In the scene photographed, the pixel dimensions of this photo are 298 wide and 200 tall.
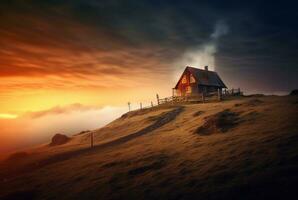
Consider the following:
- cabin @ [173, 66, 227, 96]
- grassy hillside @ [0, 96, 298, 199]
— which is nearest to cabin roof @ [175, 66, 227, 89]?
cabin @ [173, 66, 227, 96]

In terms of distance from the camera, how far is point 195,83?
56625 millimetres

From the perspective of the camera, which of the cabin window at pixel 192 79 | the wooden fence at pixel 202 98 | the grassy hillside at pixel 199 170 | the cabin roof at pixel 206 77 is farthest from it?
the cabin roof at pixel 206 77

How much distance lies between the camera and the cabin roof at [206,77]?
188 ft

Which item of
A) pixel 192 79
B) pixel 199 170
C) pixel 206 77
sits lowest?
pixel 199 170

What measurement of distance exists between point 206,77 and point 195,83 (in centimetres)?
579

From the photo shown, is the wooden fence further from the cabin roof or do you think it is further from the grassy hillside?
the grassy hillside

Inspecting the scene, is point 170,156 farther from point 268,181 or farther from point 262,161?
point 268,181

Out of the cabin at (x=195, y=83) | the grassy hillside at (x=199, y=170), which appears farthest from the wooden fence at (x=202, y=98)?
the grassy hillside at (x=199, y=170)

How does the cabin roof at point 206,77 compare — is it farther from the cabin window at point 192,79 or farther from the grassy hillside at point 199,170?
the grassy hillside at point 199,170

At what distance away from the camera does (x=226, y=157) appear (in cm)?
1367

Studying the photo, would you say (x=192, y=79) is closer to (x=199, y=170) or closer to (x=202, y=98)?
(x=202, y=98)

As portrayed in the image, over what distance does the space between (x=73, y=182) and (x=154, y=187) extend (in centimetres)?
745

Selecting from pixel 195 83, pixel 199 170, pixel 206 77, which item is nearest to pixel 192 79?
pixel 195 83

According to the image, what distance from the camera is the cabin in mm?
56750
